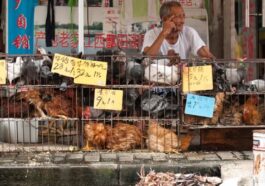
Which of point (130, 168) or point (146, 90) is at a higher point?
point (146, 90)

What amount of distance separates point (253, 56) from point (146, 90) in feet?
12.5

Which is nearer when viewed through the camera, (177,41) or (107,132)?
(107,132)

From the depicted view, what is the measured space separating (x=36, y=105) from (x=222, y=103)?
97.9 inches

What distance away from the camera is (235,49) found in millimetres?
9953

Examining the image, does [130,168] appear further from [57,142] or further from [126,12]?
[126,12]

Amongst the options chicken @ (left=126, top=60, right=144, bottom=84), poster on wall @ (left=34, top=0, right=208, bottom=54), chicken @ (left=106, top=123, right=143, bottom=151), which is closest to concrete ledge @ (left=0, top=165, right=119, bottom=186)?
chicken @ (left=106, top=123, right=143, bottom=151)

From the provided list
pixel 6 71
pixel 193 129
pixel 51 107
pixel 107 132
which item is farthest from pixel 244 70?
pixel 6 71

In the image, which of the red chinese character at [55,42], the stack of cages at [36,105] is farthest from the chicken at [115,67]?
the red chinese character at [55,42]

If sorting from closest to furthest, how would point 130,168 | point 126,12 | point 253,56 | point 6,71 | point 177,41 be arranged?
point 130,168 → point 6,71 → point 177,41 → point 126,12 → point 253,56

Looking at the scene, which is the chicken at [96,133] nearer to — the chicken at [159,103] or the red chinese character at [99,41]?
the chicken at [159,103]

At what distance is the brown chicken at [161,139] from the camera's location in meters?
7.32

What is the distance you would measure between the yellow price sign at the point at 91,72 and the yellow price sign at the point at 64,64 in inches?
2.6

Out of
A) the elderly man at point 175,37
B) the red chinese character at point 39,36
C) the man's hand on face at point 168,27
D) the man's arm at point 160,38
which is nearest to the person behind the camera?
the man's arm at point 160,38

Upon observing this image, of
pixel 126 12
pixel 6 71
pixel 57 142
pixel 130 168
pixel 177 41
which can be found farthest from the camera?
pixel 126 12
